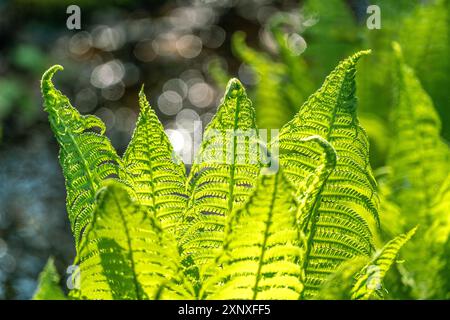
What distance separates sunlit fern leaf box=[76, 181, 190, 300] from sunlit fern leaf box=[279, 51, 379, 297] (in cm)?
12

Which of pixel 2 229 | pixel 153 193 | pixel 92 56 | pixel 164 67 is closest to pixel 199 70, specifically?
pixel 164 67

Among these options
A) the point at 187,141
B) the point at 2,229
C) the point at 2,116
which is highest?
the point at 2,116

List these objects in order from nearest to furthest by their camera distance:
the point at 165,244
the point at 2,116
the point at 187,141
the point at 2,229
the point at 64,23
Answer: the point at 165,244
the point at 2,229
the point at 187,141
the point at 2,116
the point at 64,23

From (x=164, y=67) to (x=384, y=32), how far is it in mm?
1246

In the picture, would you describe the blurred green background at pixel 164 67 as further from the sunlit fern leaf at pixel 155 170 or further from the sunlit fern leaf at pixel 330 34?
the sunlit fern leaf at pixel 155 170

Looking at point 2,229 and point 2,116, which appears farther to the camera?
point 2,116

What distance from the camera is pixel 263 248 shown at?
0.49m

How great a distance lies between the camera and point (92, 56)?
8.93 ft

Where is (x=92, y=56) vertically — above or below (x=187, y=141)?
above

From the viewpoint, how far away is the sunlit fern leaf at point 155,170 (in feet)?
2.06

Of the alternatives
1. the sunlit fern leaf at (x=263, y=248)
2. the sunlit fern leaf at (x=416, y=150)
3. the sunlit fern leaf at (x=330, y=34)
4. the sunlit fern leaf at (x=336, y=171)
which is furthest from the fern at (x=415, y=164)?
the sunlit fern leaf at (x=330, y=34)

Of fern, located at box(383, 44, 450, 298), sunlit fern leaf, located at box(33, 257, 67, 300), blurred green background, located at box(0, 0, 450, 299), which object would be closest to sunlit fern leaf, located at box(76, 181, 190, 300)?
sunlit fern leaf, located at box(33, 257, 67, 300)

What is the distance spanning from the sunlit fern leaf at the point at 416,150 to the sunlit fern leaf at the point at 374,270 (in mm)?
379
